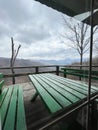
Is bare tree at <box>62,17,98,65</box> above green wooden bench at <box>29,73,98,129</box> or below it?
above

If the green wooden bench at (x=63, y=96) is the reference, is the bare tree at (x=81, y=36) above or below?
above

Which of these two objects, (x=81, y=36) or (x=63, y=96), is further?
(x=81, y=36)

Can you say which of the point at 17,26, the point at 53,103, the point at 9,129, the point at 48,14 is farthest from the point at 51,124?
the point at 48,14

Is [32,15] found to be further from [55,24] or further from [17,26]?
[55,24]

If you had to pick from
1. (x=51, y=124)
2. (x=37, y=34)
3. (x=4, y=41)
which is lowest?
(x=51, y=124)

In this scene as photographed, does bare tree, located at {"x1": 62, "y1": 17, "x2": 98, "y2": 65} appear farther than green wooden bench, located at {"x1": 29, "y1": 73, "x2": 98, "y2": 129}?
Yes

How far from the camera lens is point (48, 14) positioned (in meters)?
1.12

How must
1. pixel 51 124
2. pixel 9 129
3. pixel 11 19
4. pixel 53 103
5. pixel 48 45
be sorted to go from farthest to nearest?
pixel 48 45 < pixel 53 103 < pixel 11 19 < pixel 9 129 < pixel 51 124

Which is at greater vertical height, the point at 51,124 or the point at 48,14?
the point at 48,14

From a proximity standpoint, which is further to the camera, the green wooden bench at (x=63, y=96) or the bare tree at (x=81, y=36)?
the bare tree at (x=81, y=36)

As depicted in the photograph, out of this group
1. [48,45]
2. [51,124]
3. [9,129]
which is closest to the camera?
[51,124]

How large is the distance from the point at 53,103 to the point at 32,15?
2.47 feet

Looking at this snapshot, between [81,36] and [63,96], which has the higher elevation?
[81,36]

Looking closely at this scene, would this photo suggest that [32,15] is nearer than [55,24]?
Yes
